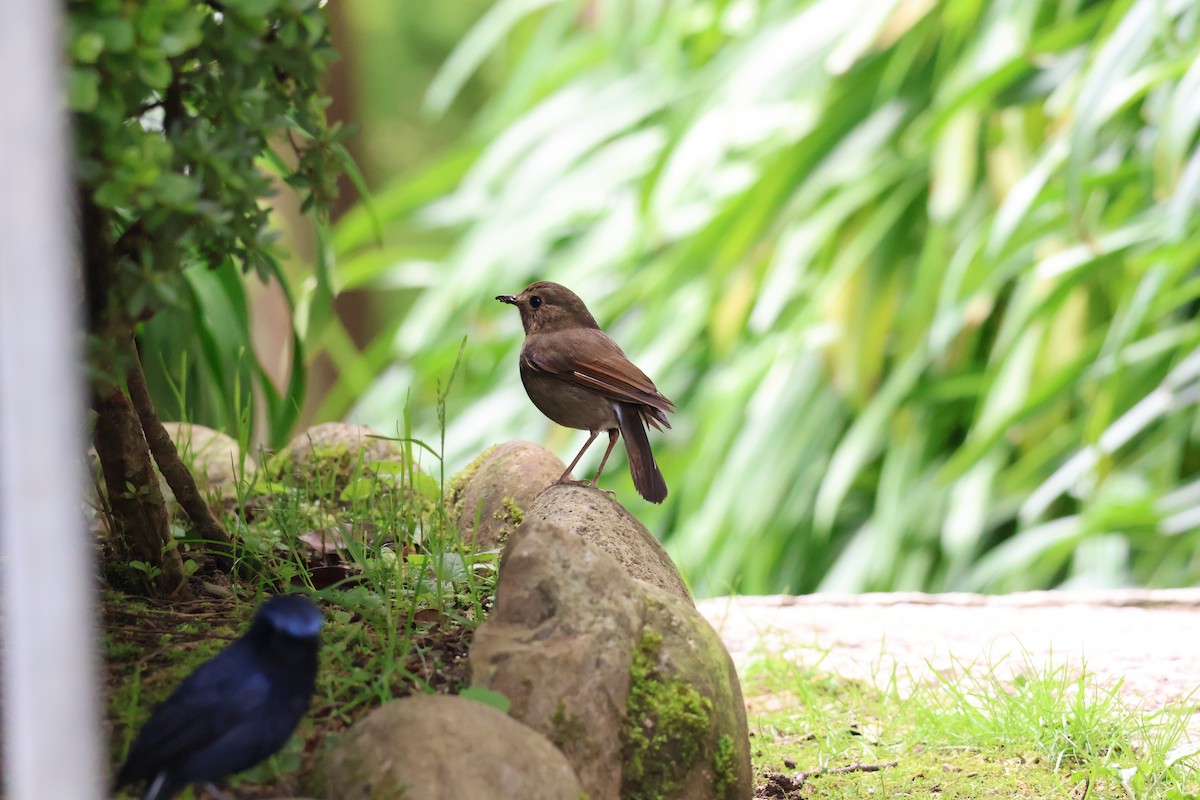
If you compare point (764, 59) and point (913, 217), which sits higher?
point (764, 59)

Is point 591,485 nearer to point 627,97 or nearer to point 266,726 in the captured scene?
point 266,726

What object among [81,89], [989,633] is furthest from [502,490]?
[81,89]

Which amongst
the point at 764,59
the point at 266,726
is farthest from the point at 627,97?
the point at 266,726

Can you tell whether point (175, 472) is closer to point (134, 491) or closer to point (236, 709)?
point (134, 491)

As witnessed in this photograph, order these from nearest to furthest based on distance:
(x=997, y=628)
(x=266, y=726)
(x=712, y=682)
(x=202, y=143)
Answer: (x=266, y=726) < (x=202, y=143) < (x=712, y=682) < (x=997, y=628)

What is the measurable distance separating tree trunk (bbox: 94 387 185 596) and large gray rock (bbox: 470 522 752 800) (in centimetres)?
73

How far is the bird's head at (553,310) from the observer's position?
2.87 metres

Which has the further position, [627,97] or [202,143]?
[627,97]

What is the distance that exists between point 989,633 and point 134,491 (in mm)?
2304

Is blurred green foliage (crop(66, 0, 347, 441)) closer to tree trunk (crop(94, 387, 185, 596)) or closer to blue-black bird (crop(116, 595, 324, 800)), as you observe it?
tree trunk (crop(94, 387, 185, 596))

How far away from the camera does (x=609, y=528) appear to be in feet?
7.73

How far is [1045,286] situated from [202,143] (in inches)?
134

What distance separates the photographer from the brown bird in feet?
8.52

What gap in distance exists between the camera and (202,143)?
1.73 m
